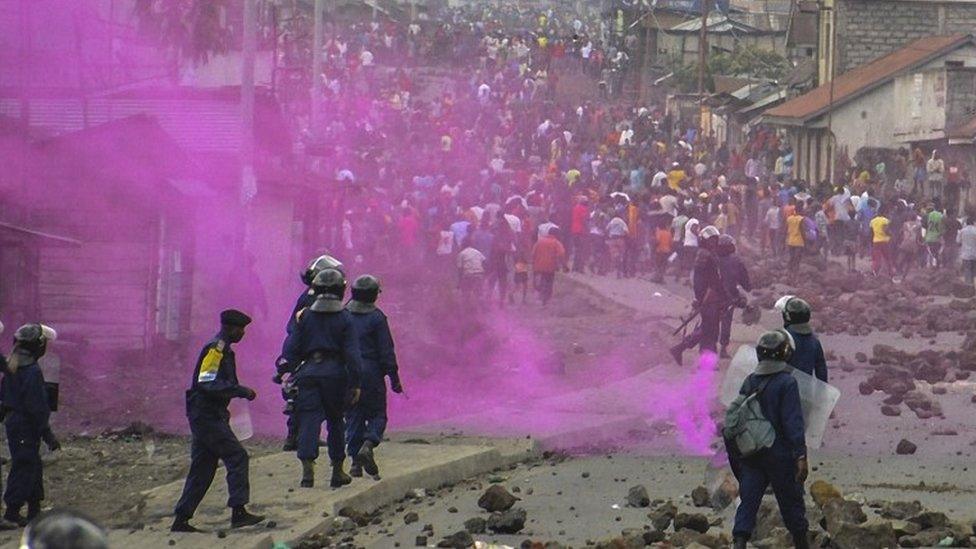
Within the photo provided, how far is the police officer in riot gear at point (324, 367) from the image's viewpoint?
12375 millimetres

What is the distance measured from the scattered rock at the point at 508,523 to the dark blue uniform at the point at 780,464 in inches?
64.8

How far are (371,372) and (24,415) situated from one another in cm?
233

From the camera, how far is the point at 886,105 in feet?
166

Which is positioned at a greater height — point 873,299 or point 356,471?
point 873,299

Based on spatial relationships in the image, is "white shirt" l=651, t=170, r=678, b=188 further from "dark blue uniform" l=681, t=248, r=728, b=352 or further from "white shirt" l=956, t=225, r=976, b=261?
"dark blue uniform" l=681, t=248, r=728, b=352

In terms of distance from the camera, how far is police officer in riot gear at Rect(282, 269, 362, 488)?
40.6 ft

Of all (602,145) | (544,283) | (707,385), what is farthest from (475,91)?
(707,385)

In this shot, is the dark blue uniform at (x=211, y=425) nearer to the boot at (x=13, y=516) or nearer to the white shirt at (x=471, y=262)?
the boot at (x=13, y=516)

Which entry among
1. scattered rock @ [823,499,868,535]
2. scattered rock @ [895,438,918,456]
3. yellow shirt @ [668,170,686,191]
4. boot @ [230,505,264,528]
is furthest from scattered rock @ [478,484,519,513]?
yellow shirt @ [668,170,686,191]

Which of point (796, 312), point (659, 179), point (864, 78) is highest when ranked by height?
point (864, 78)

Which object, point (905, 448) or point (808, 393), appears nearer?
point (808, 393)

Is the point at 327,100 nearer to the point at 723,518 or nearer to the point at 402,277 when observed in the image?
the point at 402,277

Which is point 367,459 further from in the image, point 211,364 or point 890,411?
point 890,411

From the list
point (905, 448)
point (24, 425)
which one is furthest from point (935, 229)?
point (24, 425)
